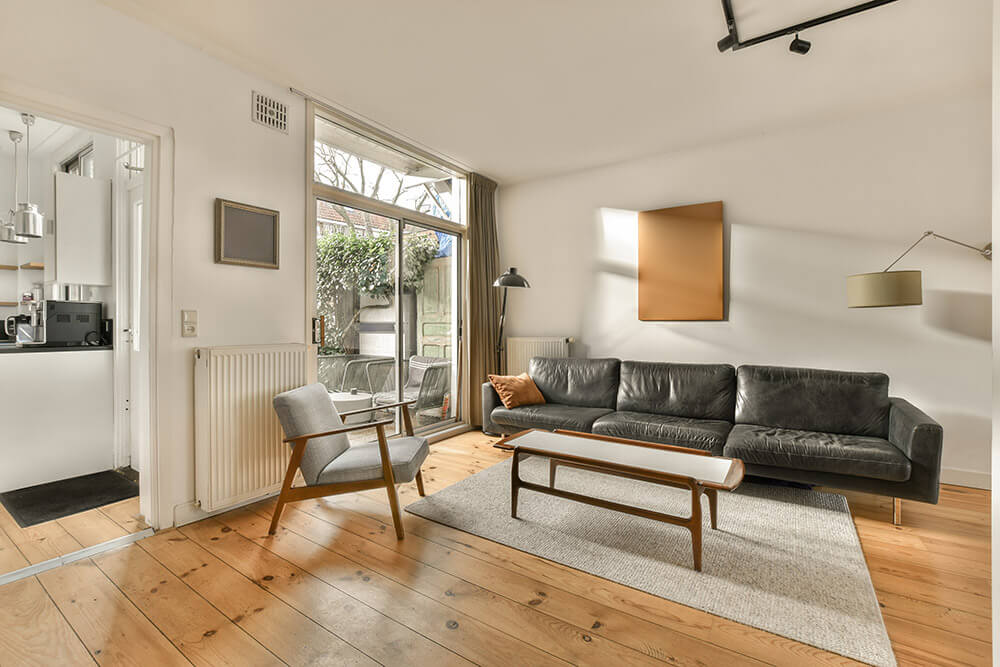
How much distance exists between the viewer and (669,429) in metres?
3.17

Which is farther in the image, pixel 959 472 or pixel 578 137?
pixel 578 137

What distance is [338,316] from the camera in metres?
3.64

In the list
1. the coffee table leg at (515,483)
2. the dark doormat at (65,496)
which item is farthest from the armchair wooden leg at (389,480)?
the dark doormat at (65,496)

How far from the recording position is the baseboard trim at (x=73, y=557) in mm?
1996

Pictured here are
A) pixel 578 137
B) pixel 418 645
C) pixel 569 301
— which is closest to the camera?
pixel 418 645

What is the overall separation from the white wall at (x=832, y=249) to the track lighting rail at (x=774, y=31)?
149 cm

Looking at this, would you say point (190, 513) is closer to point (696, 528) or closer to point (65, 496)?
point (65, 496)

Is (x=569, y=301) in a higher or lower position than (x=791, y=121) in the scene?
lower

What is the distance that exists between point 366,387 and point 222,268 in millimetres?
1558

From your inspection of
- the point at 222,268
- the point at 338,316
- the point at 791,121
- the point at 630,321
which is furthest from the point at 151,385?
the point at 791,121

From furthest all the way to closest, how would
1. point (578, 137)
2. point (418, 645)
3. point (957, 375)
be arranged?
1. point (578, 137)
2. point (957, 375)
3. point (418, 645)

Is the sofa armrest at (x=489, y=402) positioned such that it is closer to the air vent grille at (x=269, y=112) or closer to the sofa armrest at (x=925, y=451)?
the air vent grille at (x=269, y=112)

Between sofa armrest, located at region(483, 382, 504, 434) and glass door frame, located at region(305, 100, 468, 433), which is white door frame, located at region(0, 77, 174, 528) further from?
sofa armrest, located at region(483, 382, 504, 434)

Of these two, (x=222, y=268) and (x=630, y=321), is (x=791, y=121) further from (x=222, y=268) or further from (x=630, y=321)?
(x=222, y=268)
